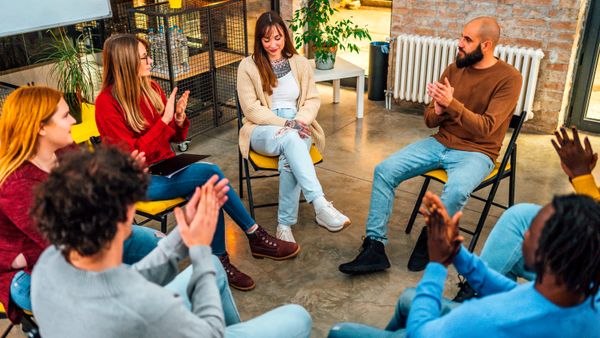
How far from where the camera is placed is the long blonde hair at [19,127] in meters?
2.22

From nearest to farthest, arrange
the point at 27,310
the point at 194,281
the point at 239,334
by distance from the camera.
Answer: the point at 194,281
the point at 239,334
the point at 27,310

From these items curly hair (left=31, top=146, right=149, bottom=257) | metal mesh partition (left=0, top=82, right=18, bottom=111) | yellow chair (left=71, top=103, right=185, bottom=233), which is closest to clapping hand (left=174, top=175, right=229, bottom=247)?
curly hair (left=31, top=146, right=149, bottom=257)

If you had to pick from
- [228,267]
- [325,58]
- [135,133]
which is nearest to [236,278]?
[228,267]

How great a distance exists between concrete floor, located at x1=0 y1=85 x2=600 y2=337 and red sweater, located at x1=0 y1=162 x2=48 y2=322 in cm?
84

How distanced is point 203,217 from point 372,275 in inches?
62.3

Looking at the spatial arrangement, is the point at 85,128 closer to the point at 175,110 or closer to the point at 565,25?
the point at 175,110

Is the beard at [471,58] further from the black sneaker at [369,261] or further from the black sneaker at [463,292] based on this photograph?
the black sneaker at [463,292]

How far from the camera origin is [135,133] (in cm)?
302

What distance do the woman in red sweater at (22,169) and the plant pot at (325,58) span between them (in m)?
3.02

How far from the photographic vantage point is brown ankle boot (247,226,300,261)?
3234 mm

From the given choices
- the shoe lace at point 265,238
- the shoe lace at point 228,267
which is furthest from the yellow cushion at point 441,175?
the shoe lace at point 228,267

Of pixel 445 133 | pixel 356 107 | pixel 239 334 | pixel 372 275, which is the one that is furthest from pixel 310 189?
pixel 356 107

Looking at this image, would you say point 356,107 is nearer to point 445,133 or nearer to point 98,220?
point 445,133

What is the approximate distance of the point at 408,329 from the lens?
1.73 metres
